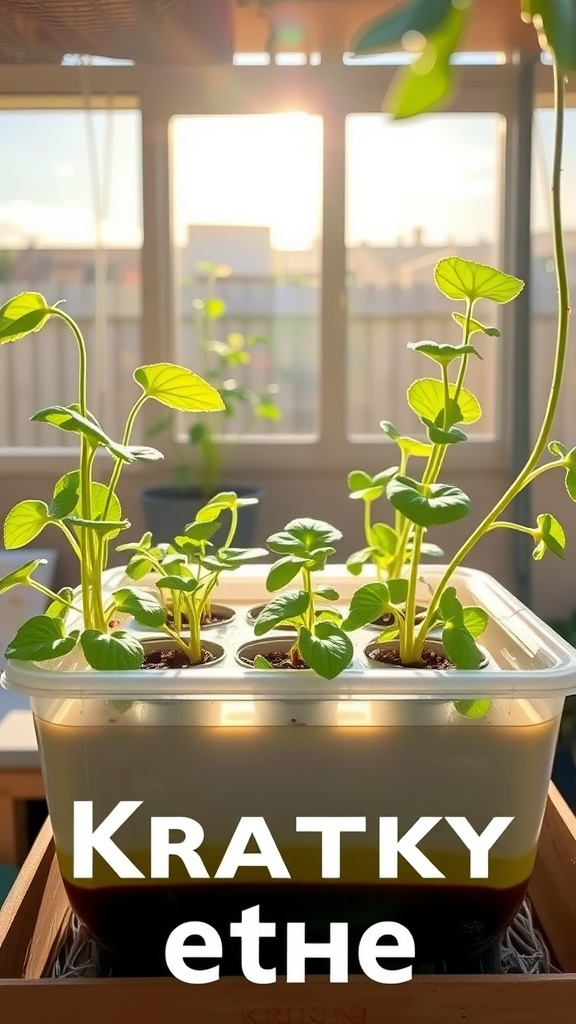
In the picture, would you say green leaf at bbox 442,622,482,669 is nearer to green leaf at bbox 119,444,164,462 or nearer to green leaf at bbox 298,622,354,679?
green leaf at bbox 298,622,354,679

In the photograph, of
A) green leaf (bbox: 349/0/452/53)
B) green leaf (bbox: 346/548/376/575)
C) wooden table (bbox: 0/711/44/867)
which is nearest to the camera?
green leaf (bbox: 349/0/452/53)

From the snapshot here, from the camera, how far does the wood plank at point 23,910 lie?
53 cm

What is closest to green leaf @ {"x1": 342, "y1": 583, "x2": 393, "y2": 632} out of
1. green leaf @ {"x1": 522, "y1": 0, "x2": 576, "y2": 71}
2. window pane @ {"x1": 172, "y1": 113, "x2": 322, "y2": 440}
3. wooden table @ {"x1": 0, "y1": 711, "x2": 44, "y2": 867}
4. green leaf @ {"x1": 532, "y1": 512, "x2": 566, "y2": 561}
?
green leaf @ {"x1": 532, "y1": 512, "x2": 566, "y2": 561}

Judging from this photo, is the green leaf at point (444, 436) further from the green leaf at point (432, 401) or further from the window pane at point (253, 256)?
the window pane at point (253, 256)

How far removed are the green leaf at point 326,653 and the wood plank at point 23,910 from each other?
0.25 metres

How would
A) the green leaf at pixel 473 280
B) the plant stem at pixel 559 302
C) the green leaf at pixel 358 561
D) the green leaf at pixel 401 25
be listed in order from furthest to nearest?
the green leaf at pixel 358 561
the green leaf at pixel 473 280
the plant stem at pixel 559 302
the green leaf at pixel 401 25

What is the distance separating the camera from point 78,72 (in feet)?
7.38

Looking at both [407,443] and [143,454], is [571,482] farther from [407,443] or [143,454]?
[143,454]

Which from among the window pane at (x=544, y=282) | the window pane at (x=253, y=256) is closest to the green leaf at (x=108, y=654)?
the window pane at (x=253, y=256)

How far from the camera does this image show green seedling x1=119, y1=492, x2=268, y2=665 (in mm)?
572

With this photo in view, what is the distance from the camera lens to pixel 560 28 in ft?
0.90

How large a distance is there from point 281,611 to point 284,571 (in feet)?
0.12

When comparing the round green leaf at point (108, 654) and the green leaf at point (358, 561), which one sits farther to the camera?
the green leaf at point (358, 561)

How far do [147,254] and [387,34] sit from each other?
2.19 m
